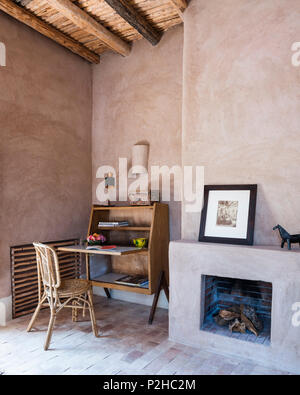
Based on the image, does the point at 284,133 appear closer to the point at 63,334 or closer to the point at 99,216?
the point at 99,216

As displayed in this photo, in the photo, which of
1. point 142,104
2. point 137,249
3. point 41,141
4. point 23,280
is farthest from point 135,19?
Answer: point 23,280

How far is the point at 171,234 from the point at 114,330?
1.24 m

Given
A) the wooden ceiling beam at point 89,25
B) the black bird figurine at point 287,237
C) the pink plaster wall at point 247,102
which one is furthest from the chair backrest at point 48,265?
the wooden ceiling beam at point 89,25

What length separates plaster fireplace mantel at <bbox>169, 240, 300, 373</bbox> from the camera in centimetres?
220

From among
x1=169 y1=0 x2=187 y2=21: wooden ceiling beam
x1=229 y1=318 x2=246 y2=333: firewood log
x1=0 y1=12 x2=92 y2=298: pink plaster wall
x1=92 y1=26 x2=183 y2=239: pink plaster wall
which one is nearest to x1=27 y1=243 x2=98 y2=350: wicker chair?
x1=0 y1=12 x2=92 y2=298: pink plaster wall

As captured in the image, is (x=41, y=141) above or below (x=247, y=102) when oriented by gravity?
below

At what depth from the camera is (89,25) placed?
3.31 meters

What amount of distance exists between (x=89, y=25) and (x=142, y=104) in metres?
1.05

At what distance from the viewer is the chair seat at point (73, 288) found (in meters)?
2.64

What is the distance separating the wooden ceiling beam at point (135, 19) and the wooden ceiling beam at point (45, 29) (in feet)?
3.18

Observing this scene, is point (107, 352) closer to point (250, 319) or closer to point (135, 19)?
point (250, 319)

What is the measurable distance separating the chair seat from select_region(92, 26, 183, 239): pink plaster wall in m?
1.22

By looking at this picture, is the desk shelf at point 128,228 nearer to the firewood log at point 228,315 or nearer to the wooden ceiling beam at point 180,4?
the firewood log at point 228,315

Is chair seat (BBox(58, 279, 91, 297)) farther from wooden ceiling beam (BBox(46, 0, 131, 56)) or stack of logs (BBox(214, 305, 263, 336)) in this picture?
wooden ceiling beam (BBox(46, 0, 131, 56))
